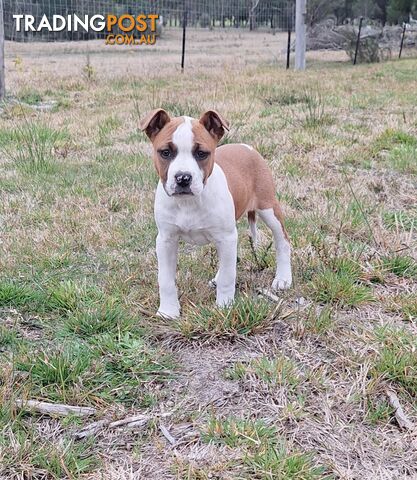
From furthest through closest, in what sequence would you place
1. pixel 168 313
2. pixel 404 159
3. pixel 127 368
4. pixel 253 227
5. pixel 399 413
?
pixel 404 159 < pixel 253 227 < pixel 168 313 < pixel 127 368 < pixel 399 413

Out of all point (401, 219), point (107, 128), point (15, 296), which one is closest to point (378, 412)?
point (15, 296)

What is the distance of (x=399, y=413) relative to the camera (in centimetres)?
Answer: 236

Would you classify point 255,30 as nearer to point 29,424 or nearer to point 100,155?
point 100,155

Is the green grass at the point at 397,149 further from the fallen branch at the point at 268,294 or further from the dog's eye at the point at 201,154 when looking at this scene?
the dog's eye at the point at 201,154

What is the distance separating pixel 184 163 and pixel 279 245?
1057mm

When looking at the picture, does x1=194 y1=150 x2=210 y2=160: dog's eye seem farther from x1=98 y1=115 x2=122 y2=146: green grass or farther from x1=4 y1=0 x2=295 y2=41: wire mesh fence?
x1=4 y1=0 x2=295 y2=41: wire mesh fence

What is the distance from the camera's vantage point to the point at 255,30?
25781 mm

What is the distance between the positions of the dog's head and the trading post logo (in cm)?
1537

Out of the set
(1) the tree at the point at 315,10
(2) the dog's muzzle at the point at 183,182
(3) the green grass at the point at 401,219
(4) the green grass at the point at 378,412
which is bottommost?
(4) the green grass at the point at 378,412

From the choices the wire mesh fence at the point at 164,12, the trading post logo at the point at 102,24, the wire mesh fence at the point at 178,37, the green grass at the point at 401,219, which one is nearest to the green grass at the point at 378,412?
the green grass at the point at 401,219

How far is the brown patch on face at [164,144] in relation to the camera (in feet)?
8.99

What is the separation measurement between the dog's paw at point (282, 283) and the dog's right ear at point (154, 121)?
112 cm

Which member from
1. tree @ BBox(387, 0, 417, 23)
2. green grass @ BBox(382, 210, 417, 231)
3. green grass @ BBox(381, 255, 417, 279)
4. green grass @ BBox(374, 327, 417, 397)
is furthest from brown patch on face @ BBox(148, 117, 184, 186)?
tree @ BBox(387, 0, 417, 23)

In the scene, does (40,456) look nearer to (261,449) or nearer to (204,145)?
(261,449)
